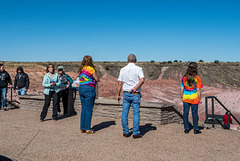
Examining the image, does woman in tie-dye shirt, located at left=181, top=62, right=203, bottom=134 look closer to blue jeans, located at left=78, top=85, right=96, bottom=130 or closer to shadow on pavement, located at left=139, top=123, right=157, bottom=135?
shadow on pavement, located at left=139, top=123, right=157, bottom=135

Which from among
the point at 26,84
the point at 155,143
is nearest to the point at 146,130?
the point at 155,143

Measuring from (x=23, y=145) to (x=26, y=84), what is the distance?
4999 mm

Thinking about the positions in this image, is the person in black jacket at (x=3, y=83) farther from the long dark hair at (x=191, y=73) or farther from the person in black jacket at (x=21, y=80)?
the long dark hair at (x=191, y=73)

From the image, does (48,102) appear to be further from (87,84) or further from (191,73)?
(191,73)

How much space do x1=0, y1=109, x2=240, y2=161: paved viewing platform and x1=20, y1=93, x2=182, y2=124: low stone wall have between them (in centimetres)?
26

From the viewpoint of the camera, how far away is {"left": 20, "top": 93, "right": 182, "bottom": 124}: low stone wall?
21.4 ft

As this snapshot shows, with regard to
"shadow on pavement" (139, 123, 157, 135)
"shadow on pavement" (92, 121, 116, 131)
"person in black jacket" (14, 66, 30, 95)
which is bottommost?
"shadow on pavement" (92, 121, 116, 131)

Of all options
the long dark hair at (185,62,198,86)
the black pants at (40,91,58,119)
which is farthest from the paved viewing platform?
the long dark hair at (185,62,198,86)

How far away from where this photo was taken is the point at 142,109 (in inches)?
265

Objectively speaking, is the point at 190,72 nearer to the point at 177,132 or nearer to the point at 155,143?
the point at 177,132

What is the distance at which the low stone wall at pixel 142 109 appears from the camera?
6.51 meters

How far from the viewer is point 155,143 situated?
4711 mm

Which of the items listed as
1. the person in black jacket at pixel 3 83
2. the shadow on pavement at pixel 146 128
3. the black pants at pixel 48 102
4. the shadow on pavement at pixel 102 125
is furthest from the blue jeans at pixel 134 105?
the person in black jacket at pixel 3 83

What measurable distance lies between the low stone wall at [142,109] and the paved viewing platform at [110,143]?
0.86ft
